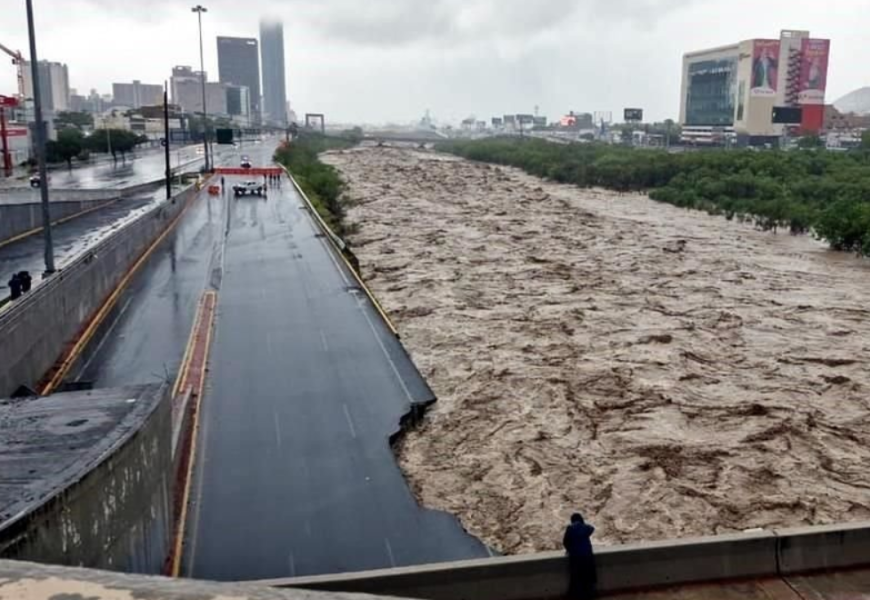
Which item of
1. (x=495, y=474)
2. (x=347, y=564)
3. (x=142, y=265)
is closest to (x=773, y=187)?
(x=142, y=265)

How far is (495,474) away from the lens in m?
17.7

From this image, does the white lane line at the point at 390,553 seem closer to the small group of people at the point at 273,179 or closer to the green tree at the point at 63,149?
the small group of people at the point at 273,179

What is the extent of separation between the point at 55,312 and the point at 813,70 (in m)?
176

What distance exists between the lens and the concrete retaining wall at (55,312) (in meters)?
18.2

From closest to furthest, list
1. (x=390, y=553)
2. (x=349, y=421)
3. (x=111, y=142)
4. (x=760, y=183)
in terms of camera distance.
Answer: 1. (x=390, y=553)
2. (x=349, y=421)
3. (x=760, y=183)
4. (x=111, y=142)

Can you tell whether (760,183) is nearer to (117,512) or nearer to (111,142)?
(111,142)

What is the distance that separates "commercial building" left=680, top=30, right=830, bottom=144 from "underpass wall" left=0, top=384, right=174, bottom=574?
556 ft

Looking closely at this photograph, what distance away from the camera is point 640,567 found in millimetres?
10789

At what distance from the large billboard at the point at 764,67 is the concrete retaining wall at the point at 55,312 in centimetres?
15562

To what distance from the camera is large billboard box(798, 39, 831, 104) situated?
16762cm

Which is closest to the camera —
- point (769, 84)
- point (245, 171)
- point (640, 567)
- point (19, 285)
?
point (640, 567)

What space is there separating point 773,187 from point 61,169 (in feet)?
232

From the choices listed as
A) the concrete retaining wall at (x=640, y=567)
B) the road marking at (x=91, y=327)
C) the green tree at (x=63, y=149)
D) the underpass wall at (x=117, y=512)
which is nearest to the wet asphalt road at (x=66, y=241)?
the road marking at (x=91, y=327)

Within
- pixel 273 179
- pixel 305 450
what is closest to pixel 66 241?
pixel 305 450
